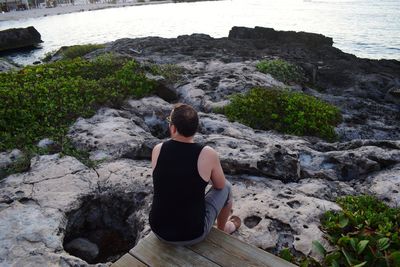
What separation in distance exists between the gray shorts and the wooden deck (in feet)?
0.24

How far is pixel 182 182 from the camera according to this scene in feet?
16.5

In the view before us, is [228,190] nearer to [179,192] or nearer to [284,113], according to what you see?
[179,192]

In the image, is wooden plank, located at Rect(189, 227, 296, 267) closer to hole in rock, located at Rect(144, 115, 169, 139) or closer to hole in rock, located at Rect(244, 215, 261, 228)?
hole in rock, located at Rect(244, 215, 261, 228)

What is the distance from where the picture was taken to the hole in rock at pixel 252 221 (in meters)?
6.57

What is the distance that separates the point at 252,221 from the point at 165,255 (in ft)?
7.05

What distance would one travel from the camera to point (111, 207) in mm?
7590

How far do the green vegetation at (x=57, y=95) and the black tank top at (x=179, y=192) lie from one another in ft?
15.2

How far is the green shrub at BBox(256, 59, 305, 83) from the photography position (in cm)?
1692

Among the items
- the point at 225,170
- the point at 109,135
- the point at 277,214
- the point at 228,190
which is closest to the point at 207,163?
the point at 228,190

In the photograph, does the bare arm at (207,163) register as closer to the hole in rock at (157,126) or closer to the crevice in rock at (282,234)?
the crevice in rock at (282,234)

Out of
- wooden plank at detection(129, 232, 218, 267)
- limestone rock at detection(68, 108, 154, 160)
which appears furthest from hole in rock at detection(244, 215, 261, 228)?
limestone rock at detection(68, 108, 154, 160)

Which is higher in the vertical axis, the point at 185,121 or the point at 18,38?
the point at 185,121

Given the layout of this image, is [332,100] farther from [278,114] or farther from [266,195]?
[266,195]

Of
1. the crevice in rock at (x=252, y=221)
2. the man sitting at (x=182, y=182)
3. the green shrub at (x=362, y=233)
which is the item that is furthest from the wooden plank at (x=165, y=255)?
the green shrub at (x=362, y=233)
